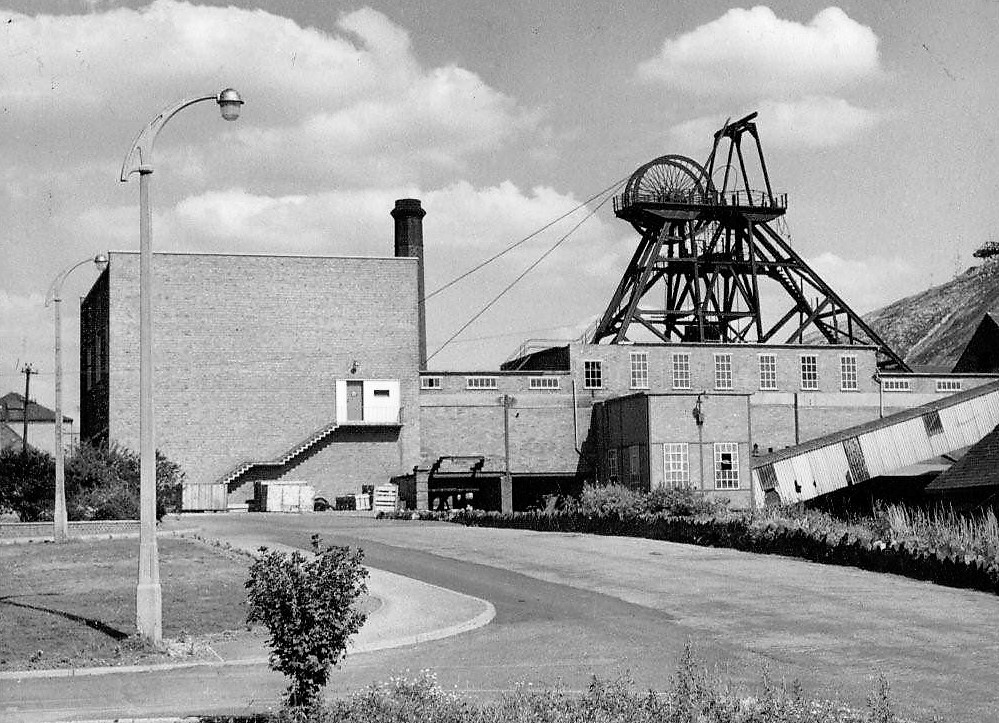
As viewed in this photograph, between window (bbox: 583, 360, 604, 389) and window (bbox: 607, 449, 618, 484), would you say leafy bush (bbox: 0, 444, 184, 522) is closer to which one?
window (bbox: 607, 449, 618, 484)

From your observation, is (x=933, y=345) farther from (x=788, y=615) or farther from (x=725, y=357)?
(x=788, y=615)

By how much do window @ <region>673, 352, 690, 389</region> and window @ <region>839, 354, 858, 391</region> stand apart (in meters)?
8.66

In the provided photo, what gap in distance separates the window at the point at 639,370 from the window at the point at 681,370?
155 cm

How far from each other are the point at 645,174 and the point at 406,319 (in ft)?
58.2

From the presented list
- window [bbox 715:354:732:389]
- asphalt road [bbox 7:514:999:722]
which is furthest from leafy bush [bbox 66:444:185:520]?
window [bbox 715:354:732:389]

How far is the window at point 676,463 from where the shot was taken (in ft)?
183

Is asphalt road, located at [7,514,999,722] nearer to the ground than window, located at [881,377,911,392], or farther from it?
nearer to the ground

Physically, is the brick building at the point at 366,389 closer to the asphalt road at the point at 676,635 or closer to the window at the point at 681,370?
the window at the point at 681,370

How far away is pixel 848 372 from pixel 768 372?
475cm

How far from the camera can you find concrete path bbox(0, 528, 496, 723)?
12062 mm

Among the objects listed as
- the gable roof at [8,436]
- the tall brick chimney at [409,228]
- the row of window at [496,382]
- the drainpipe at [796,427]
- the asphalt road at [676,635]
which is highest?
the tall brick chimney at [409,228]

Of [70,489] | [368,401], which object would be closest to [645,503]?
[70,489]

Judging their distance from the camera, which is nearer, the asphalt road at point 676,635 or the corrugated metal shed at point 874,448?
the asphalt road at point 676,635

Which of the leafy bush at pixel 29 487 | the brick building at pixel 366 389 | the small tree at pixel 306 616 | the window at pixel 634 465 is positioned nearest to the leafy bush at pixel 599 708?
the small tree at pixel 306 616
